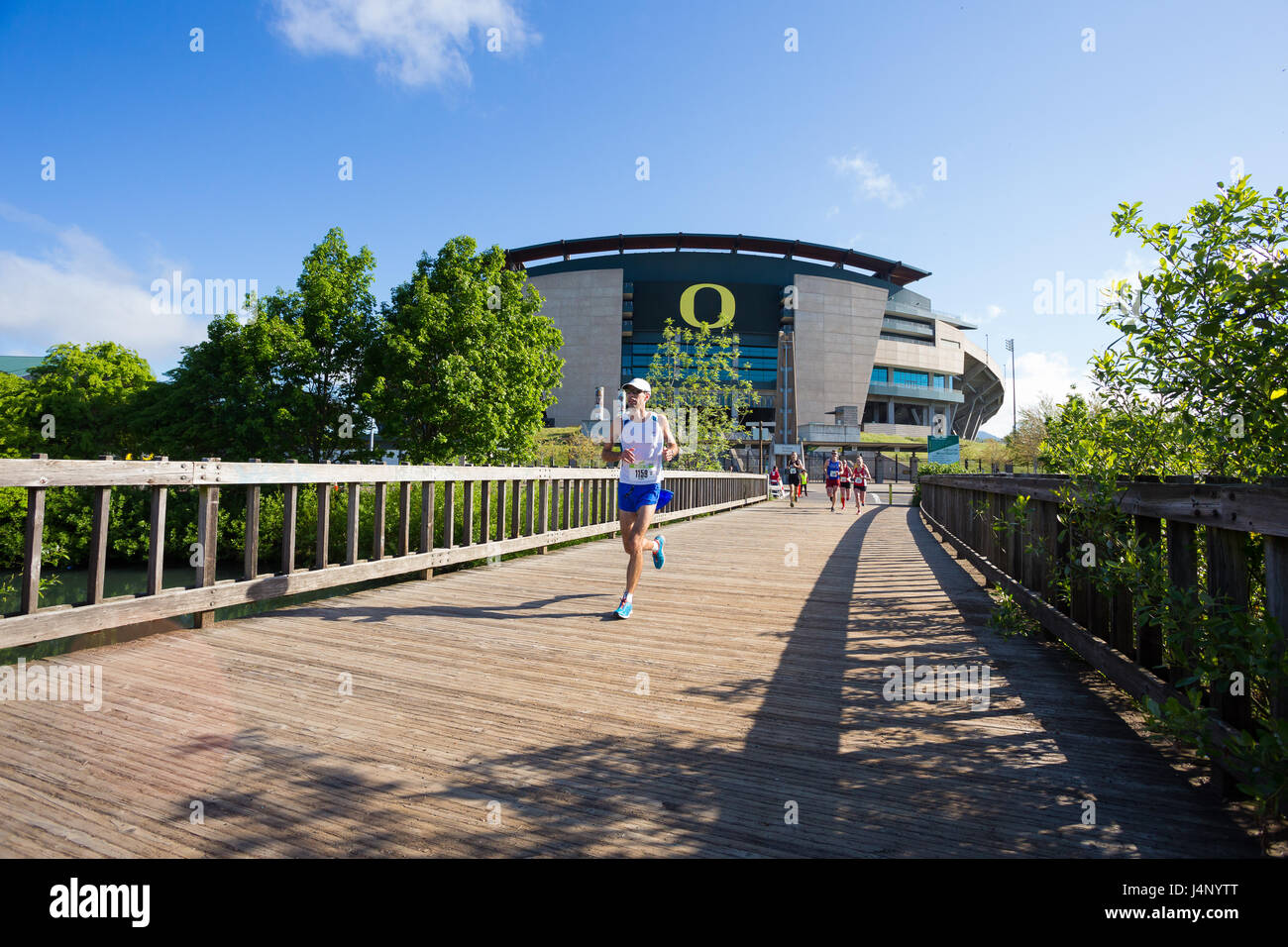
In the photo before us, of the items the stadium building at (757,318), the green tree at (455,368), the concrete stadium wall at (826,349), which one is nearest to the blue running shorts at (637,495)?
the green tree at (455,368)

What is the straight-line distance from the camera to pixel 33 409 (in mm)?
32469

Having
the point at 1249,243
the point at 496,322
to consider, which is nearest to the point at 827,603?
the point at 1249,243

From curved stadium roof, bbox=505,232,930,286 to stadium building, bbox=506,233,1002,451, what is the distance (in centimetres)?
15

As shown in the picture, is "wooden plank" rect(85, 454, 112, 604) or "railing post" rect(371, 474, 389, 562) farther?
"railing post" rect(371, 474, 389, 562)

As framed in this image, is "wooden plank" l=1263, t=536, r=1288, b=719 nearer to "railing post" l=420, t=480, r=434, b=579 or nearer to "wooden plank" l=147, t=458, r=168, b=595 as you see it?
"wooden plank" l=147, t=458, r=168, b=595

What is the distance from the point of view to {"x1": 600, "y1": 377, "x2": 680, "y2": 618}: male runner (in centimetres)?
530

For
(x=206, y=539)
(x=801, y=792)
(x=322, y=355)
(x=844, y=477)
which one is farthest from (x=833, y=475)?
(x=322, y=355)

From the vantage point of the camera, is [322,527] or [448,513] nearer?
[322,527]

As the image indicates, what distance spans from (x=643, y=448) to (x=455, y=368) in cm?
2543

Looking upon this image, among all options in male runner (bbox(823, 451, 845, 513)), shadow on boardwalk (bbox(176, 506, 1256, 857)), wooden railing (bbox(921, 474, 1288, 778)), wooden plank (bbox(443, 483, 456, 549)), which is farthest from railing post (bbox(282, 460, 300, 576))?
male runner (bbox(823, 451, 845, 513))

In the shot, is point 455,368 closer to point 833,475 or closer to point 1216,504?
point 833,475

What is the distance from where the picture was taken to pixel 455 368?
28969 mm

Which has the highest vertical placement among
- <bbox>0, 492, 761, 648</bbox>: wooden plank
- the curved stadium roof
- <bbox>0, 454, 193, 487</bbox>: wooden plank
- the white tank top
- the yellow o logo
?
the curved stadium roof

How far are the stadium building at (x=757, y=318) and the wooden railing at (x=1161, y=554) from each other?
2987 inches
